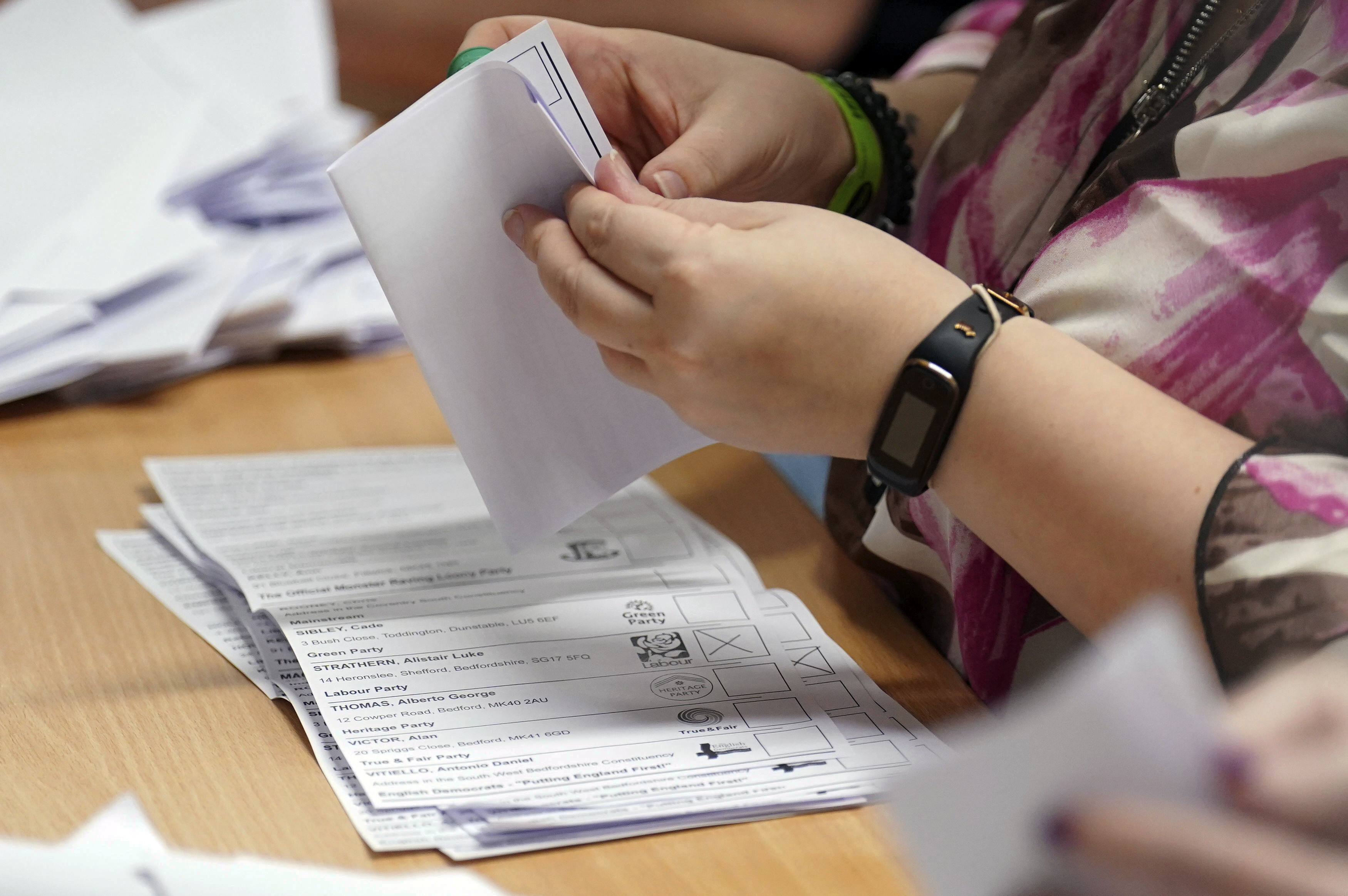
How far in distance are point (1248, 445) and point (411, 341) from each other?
0.34 metres

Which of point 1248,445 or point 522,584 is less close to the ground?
point 1248,445

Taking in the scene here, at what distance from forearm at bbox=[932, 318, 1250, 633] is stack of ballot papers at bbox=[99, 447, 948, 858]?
3.7 inches

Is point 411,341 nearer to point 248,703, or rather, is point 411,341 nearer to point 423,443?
point 248,703

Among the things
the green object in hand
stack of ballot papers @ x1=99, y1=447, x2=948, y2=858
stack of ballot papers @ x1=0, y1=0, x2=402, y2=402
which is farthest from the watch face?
stack of ballot papers @ x1=0, y1=0, x2=402, y2=402

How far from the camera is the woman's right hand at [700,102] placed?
22.8 inches

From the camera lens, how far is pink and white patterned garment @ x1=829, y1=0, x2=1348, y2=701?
0.37 meters

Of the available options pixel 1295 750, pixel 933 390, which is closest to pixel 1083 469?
pixel 933 390

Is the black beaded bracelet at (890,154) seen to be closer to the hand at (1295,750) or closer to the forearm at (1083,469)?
the forearm at (1083,469)

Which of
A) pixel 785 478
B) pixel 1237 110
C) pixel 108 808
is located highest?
pixel 1237 110

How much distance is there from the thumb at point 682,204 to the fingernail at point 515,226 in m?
0.04

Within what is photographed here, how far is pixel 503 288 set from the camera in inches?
20.0

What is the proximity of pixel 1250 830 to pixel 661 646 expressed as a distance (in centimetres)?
30

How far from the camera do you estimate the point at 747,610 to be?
0.54m

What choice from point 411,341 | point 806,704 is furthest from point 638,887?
point 411,341
